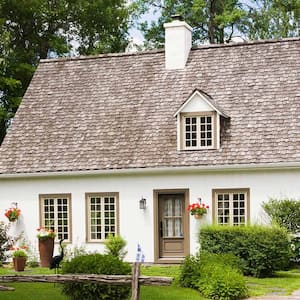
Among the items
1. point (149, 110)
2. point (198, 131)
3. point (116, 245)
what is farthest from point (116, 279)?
point (149, 110)

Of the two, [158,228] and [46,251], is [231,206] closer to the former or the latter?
[158,228]

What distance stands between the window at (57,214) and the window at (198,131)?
3.93 meters

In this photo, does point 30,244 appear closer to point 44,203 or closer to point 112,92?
point 44,203

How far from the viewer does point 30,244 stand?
23.0 m

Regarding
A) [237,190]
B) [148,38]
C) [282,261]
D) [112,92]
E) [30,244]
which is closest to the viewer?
[282,261]

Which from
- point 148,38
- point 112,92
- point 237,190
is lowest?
point 237,190

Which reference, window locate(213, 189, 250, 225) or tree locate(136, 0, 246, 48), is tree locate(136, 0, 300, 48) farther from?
window locate(213, 189, 250, 225)

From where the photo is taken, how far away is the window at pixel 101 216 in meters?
22.5

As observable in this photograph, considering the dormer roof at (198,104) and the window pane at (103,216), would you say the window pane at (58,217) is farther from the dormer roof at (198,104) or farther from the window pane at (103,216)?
the dormer roof at (198,104)

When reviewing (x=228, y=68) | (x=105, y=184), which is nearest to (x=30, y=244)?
(x=105, y=184)

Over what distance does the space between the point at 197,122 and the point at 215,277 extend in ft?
26.3

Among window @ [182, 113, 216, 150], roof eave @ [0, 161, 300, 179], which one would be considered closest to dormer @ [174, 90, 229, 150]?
window @ [182, 113, 216, 150]

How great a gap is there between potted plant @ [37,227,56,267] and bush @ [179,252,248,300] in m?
6.10

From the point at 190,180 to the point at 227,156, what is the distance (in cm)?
125
